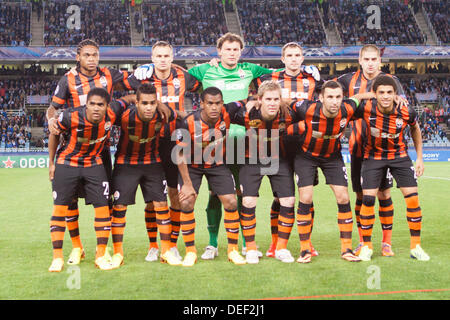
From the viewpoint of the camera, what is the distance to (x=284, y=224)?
231 inches

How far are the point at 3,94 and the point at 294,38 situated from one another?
19.2 metres

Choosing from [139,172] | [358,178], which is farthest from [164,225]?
[358,178]

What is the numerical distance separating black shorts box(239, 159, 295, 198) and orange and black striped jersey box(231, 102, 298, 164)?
4.0 inches

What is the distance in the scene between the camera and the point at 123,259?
6.03 metres

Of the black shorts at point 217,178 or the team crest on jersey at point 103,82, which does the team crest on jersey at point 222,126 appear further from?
the team crest on jersey at point 103,82

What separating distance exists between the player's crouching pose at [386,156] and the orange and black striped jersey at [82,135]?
276cm

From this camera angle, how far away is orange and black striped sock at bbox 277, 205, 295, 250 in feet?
19.1

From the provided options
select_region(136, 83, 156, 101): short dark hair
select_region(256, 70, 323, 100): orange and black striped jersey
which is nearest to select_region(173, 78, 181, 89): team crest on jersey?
select_region(136, 83, 156, 101): short dark hair

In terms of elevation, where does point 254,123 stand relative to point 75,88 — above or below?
below

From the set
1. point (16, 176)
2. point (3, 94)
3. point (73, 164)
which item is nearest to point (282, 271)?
point (73, 164)

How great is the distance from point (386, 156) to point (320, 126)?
858 mm

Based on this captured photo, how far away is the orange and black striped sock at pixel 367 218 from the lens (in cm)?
597

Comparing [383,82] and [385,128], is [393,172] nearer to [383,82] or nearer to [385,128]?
[385,128]
